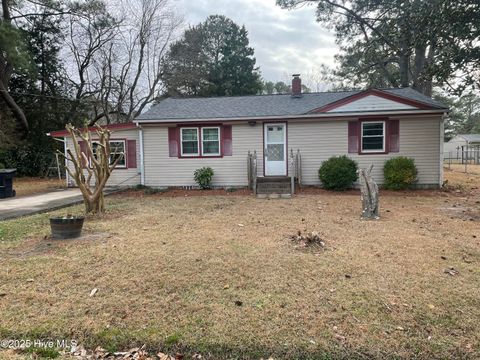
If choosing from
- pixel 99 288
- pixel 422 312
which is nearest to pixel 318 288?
pixel 422 312

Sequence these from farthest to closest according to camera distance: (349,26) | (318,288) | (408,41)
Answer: (349,26) → (408,41) → (318,288)

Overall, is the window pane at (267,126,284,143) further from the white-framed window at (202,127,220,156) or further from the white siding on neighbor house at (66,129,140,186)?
the white siding on neighbor house at (66,129,140,186)

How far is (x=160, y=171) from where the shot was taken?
13.2 meters

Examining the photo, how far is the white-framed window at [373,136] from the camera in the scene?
476 inches

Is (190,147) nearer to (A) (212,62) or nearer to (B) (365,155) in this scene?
(B) (365,155)

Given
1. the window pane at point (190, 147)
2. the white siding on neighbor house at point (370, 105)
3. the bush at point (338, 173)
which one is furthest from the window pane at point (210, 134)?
the white siding on neighbor house at point (370, 105)

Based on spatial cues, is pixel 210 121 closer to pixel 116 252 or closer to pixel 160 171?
pixel 160 171

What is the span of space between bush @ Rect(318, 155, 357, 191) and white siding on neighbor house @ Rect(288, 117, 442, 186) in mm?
638

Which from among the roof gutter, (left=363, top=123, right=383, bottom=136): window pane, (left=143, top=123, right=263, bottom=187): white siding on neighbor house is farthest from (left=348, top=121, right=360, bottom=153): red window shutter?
(left=143, top=123, right=263, bottom=187): white siding on neighbor house

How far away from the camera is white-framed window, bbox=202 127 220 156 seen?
12.9 meters

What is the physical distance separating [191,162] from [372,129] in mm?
7024

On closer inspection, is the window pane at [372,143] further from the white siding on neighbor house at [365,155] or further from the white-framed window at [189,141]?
the white-framed window at [189,141]

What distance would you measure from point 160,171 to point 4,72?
1288 centimetres

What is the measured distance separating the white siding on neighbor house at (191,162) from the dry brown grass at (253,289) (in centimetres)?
646
